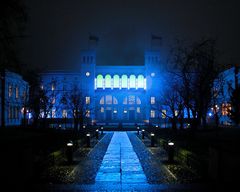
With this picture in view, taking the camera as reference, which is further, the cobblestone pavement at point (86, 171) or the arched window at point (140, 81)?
the arched window at point (140, 81)

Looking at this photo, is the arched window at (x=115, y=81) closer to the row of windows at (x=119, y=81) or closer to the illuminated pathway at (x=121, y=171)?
the row of windows at (x=119, y=81)

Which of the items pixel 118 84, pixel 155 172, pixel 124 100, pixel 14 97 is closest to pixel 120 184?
pixel 155 172

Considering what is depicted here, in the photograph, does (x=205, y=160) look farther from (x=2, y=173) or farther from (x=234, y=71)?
(x=234, y=71)

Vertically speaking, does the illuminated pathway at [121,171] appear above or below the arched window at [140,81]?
below

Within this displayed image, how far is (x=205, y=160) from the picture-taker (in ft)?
46.2

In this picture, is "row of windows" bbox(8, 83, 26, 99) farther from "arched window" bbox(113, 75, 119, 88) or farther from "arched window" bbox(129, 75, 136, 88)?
"arched window" bbox(129, 75, 136, 88)

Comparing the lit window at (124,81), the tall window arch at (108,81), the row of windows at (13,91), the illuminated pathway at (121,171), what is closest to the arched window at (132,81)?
the lit window at (124,81)

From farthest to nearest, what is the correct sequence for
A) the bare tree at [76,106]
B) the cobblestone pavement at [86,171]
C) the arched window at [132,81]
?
the arched window at [132,81] → the bare tree at [76,106] → the cobblestone pavement at [86,171]

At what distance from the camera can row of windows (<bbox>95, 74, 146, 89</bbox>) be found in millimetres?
105875

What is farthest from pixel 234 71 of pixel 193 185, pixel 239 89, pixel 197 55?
pixel 193 185

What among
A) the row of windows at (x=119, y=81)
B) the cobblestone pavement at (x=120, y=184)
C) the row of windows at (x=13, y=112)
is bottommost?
the cobblestone pavement at (x=120, y=184)

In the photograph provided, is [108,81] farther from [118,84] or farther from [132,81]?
[132,81]

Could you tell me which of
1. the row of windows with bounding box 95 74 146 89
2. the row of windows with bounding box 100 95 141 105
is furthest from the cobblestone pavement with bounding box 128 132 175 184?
the row of windows with bounding box 95 74 146 89

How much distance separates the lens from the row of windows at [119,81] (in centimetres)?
10588
